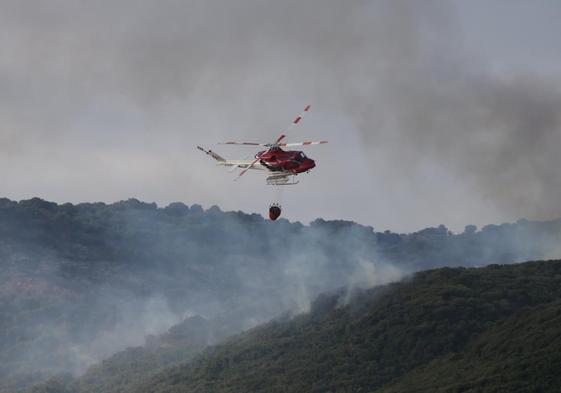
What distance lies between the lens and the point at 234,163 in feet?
384

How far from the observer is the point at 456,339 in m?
194

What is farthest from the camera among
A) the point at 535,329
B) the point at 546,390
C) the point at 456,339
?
the point at 456,339

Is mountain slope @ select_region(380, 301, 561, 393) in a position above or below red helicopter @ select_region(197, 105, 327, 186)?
below

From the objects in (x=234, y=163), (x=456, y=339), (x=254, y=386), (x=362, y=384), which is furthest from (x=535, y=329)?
(x=234, y=163)

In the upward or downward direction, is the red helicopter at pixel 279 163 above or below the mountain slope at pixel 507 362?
above

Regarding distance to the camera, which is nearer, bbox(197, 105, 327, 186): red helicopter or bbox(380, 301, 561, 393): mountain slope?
bbox(197, 105, 327, 186): red helicopter

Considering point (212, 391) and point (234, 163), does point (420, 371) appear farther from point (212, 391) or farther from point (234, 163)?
point (234, 163)

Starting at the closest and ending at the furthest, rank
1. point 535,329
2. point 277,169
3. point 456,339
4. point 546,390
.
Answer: point 277,169
point 546,390
point 535,329
point 456,339

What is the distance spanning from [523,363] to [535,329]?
1775 centimetres

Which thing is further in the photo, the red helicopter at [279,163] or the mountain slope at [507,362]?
the mountain slope at [507,362]

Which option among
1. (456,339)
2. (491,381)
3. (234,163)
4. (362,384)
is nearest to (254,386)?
(362,384)

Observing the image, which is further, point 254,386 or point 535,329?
point 254,386

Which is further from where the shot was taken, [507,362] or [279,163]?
[507,362]

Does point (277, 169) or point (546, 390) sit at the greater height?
point (277, 169)
